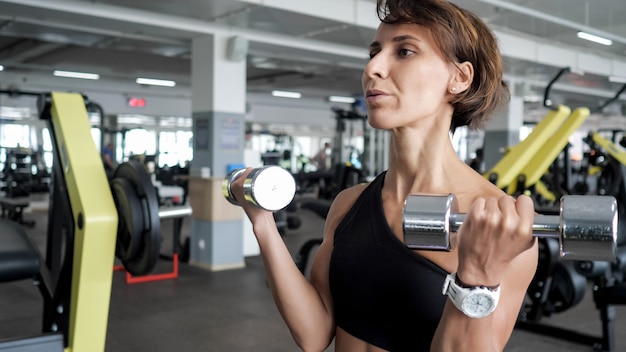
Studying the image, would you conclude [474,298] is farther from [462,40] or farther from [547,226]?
[462,40]

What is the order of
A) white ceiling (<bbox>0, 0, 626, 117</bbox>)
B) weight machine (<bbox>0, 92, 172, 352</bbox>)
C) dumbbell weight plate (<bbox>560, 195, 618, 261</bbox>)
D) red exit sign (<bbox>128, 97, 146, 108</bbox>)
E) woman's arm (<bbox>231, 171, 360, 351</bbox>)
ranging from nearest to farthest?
dumbbell weight plate (<bbox>560, 195, 618, 261</bbox>) < woman's arm (<bbox>231, 171, 360, 351</bbox>) < weight machine (<bbox>0, 92, 172, 352</bbox>) < white ceiling (<bbox>0, 0, 626, 117</bbox>) < red exit sign (<bbox>128, 97, 146, 108</bbox>)

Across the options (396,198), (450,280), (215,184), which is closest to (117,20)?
(215,184)

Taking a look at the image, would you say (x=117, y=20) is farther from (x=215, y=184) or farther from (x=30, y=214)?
(x=30, y=214)

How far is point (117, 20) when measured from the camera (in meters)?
4.87

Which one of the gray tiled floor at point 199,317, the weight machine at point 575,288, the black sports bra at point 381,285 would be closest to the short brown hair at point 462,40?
the black sports bra at point 381,285

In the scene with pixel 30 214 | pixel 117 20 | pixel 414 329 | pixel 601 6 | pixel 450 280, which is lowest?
pixel 30 214

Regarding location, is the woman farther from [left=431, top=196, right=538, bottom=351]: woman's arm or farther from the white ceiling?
the white ceiling

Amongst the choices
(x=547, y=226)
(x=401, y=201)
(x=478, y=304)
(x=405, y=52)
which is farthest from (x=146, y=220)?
(x=547, y=226)

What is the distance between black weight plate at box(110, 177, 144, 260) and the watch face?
149cm

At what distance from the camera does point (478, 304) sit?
0.65m

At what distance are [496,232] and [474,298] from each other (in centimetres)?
11

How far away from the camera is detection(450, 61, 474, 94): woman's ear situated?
94cm

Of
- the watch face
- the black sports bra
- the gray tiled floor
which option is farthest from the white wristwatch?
the gray tiled floor

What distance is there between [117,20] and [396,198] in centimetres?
448
